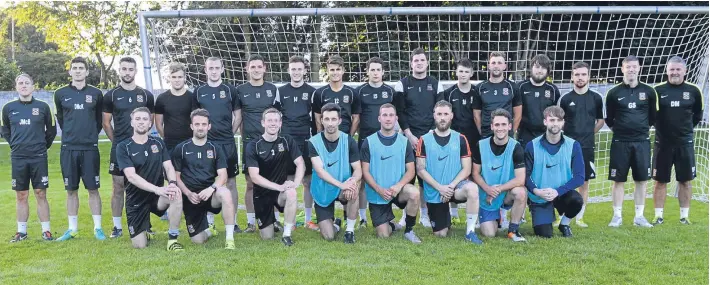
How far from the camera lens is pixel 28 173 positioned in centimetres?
559

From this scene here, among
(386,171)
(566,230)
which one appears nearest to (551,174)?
(566,230)

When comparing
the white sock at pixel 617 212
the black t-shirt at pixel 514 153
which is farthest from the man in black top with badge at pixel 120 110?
the white sock at pixel 617 212

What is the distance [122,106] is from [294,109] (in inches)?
69.7

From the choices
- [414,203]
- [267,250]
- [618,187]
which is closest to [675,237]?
[618,187]

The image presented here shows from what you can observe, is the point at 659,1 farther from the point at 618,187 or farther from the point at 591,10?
the point at 618,187

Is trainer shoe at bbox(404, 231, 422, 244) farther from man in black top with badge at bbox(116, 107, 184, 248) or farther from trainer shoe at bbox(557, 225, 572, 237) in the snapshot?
man in black top with badge at bbox(116, 107, 184, 248)

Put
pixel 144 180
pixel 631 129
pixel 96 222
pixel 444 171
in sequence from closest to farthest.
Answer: pixel 144 180 < pixel 444 171 < pixel 96 222 < pixel 631 129

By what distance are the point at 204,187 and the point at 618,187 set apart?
4474 millimetres

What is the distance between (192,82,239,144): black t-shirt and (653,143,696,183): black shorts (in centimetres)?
480

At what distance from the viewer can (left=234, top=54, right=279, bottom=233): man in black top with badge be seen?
19.4 feet

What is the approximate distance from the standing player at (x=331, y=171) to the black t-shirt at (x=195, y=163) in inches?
35.9

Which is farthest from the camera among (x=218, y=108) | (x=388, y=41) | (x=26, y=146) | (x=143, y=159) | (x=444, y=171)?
(x=388, y=41)

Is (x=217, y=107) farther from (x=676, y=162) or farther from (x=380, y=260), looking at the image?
(x=676, y=162)

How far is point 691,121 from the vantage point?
617cm
